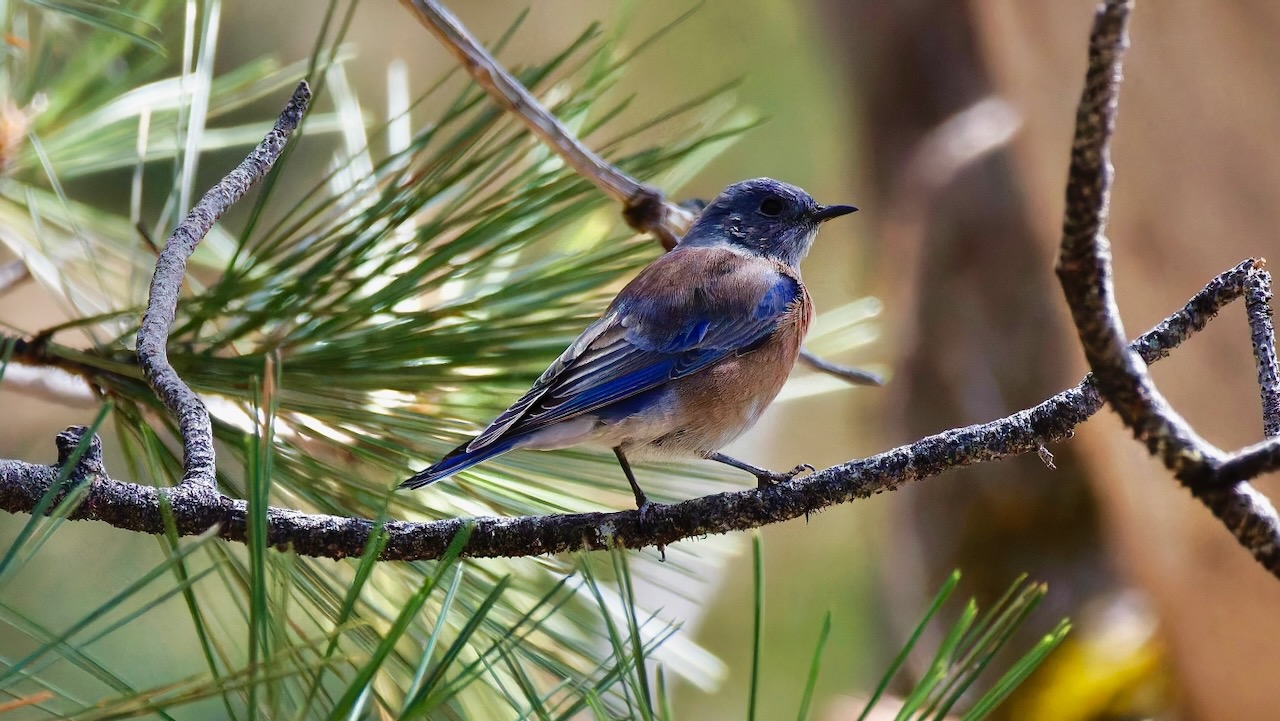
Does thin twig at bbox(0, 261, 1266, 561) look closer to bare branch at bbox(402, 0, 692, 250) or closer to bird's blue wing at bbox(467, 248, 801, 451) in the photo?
bird's blue wing at bbox(467, 248, 801, 451)

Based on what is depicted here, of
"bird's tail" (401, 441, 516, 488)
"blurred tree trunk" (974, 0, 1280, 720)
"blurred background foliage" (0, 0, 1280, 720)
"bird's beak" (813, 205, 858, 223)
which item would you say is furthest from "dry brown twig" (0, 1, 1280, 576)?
"blurred tree trunk" (974, 0, 1280, 720)

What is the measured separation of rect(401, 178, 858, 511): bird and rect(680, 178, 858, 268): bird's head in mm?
199

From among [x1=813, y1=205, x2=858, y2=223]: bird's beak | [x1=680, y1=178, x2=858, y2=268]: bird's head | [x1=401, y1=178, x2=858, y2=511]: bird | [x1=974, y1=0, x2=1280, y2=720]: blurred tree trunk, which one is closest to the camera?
[x1=401, y1=178, x2=858, y2=511]: bird

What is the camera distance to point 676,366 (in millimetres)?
2008

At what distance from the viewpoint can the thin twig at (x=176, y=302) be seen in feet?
3.31

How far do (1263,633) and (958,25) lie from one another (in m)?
2.26

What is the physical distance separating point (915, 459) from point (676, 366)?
942mm

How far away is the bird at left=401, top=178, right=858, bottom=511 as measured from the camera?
1.75 metres

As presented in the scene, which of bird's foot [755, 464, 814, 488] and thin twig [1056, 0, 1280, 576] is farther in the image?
bird's foot [755, 464, 814, 488]

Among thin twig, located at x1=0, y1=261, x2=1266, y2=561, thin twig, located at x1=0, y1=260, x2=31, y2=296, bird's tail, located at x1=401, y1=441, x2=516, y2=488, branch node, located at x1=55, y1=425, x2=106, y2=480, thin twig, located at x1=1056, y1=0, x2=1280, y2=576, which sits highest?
thin twig, located at x1=0, y1=260, x2=31, y2=296

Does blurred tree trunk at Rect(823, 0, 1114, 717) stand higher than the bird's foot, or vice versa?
blurred tree trunk at Rect(823, 0, 1114, 717)

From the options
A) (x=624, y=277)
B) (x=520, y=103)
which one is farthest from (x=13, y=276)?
(x=624, y=277)

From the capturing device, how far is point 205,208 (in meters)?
1.24

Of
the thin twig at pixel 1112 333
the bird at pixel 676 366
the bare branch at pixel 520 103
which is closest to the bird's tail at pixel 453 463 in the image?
the bird at pixel 676 366
